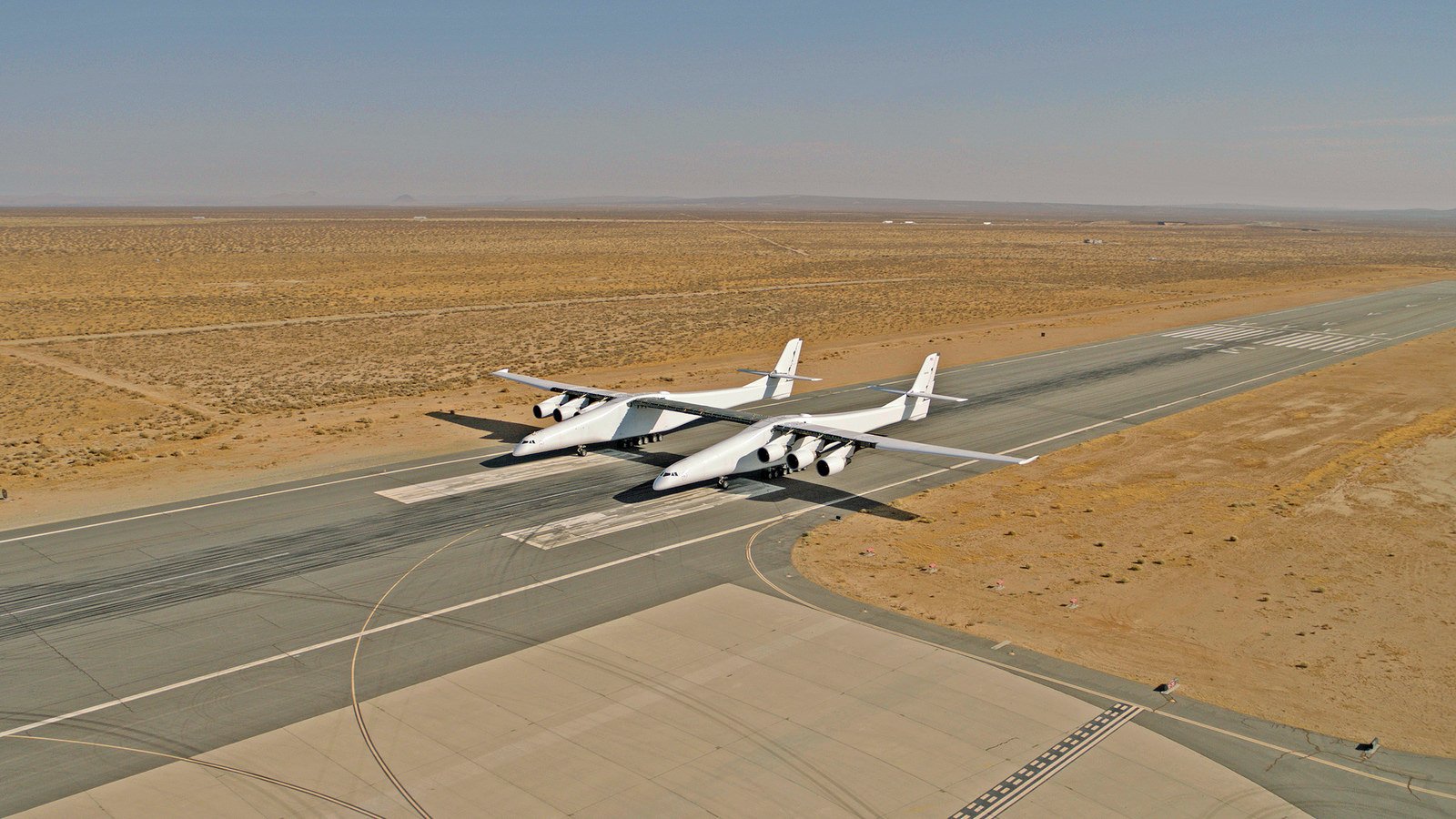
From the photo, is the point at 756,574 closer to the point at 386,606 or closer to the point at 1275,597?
the point at 386,606

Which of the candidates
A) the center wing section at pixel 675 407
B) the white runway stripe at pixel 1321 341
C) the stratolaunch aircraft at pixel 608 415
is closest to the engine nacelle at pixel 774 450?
the center wing section at pixel 675 407

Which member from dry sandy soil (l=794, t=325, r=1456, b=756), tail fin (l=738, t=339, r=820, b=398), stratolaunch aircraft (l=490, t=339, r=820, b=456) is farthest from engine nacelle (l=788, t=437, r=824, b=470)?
tail fin (l=738, t=339, r=820, b=398)

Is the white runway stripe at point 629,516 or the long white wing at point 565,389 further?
the long white wing at point 565,389

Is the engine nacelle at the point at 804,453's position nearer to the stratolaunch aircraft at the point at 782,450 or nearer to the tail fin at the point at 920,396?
the stratolaunch aircraft at the point at 782,450

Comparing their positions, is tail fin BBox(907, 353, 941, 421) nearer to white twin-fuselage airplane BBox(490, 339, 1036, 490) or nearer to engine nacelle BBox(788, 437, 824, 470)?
white twin-fuselage airplane BBox(490, 339, 1036, 490)

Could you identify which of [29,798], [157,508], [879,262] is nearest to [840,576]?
[29,798]

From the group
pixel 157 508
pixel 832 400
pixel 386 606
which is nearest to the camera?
pixel 386 606
